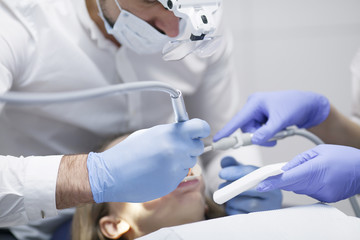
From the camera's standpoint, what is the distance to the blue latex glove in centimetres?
105

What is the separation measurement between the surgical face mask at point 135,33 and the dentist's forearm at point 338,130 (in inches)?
30.2

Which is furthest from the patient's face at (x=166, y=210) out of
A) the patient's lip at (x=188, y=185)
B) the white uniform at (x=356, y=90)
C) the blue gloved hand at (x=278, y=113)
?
the white uniform at (x=356, y=90)

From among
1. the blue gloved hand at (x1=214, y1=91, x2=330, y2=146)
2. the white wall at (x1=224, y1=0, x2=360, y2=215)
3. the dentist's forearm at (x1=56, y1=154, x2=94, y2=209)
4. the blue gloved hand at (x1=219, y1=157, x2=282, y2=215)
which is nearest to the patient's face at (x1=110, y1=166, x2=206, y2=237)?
the blue gloved hand at (x1=219, y1=157, x2=282, y2=215)

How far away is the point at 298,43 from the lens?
7.88 feet

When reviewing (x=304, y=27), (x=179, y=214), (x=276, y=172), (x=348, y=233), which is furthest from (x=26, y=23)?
(x=304, y=27)

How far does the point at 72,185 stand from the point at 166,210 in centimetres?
48

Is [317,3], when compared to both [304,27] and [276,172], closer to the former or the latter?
[304,27]

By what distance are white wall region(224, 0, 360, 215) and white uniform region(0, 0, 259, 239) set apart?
2.42 feet

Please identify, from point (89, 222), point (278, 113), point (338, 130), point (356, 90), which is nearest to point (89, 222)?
point (89, 222)

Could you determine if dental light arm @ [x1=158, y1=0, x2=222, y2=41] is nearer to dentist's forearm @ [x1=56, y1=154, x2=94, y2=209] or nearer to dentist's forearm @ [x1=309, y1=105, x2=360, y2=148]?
dentist's forearm @ [x1=56, y1=154, x2=94, y2=209]

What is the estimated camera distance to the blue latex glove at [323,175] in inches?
41.3

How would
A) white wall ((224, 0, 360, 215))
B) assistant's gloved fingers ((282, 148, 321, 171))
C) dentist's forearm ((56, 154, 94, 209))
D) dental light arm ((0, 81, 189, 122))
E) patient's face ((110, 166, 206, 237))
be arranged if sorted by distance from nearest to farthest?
1. dental light arm ((0, 81, 189, 122))
2. dentist's forearm ((56, 154, 94, 209))
3. assistant's gloved fingers ((282, 148, 321, 171))
4. patient's face ((110, 166, 206, 237))
5. white wall ((224, 0, 360, 215))

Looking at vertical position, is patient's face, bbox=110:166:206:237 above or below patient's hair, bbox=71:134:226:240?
above

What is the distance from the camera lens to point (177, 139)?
1.03 metres
